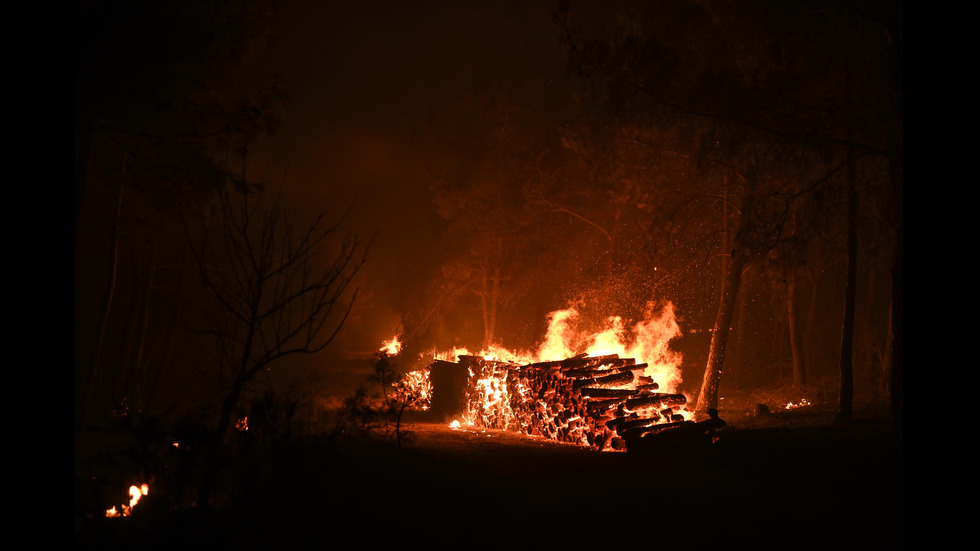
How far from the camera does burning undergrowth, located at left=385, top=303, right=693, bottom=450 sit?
10930 millimetres

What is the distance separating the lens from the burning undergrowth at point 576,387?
10930 mm

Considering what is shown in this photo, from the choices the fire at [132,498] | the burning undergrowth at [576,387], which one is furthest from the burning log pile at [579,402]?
the fire at [132,498]

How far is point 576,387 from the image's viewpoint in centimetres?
1145

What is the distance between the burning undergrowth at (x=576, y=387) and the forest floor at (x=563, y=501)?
1.13m

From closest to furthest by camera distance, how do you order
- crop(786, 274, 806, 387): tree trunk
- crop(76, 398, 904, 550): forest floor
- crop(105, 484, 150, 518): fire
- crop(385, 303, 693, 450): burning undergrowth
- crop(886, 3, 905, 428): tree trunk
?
crop(105, 484, 150, 518): fire, crop(76, 398, 904, 550): forest floor, crop(886, 3, 905, 428): tree trunk, crop(385, 303, 693, 450): burning undergrowth, crop(786, 274, 806, 387): tree trunk

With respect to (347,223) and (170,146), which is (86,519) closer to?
(170,146)

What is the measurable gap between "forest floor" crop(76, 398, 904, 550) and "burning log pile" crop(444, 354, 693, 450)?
2.69 feet

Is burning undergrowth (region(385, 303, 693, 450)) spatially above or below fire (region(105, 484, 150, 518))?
above

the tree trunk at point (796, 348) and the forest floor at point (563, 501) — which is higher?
the tree trunk at point (796, 348)

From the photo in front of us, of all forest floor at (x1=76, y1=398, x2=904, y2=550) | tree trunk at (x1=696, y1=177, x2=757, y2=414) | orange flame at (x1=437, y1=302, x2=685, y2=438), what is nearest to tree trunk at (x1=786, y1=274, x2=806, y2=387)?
orange flame at (x1=437, y1=302, x2=685, y2=438)

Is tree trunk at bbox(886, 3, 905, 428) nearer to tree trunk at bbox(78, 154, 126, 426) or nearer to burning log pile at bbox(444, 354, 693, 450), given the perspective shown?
burning log pile at bbox(444, 354, 693, 450)

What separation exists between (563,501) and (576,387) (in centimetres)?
491

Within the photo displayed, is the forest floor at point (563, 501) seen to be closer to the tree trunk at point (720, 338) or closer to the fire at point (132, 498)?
the fire at point (132, 498)

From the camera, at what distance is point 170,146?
1227 cm
